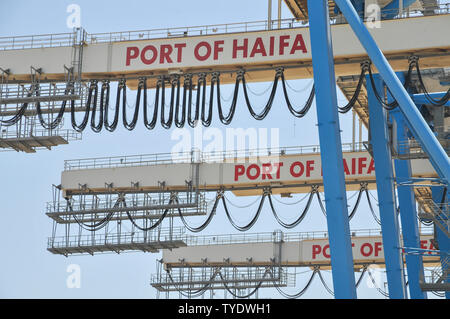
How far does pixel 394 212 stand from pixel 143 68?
7.12 m

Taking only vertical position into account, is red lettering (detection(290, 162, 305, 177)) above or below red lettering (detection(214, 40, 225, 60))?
below

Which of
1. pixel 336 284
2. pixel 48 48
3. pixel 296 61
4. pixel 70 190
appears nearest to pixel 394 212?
pixel 296 61

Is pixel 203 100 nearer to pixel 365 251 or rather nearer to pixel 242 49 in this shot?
pixel 242 49

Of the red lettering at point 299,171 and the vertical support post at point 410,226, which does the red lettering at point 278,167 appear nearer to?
the red lettering at point 299,171

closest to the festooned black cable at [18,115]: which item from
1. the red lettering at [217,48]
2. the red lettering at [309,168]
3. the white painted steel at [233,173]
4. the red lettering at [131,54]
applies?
the red lettering at [131,54]

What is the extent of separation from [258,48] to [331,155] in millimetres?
5797

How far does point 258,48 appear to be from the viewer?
792 inches

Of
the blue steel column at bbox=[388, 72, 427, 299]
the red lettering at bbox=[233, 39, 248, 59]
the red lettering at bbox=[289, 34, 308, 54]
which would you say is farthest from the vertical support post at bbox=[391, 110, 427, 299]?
the red lettering at bbox=[233, 39, 248, 59]

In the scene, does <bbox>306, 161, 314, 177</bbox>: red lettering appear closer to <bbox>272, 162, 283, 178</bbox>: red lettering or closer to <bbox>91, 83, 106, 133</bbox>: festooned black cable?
<bbox>272, 162, 283, 178</bbox>: red lettering

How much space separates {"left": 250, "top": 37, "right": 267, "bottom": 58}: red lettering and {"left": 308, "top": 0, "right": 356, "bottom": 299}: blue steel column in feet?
14.2

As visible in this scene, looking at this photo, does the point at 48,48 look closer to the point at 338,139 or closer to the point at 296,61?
the point at 296,61

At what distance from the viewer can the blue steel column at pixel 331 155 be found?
14609mm

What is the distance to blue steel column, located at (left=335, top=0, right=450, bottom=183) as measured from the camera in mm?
15617

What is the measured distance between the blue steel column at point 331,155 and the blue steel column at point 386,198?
4600mm
